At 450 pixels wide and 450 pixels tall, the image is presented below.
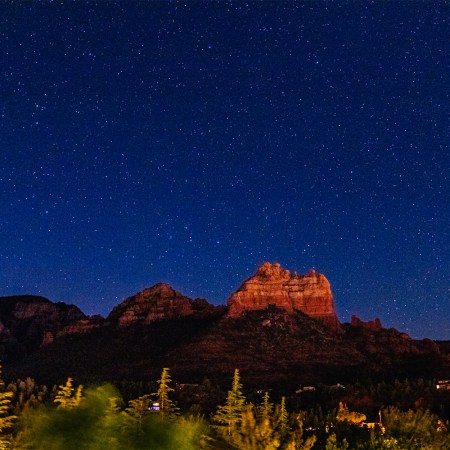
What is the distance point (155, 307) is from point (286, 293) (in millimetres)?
21764

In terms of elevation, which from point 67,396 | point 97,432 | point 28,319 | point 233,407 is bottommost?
point 97,432

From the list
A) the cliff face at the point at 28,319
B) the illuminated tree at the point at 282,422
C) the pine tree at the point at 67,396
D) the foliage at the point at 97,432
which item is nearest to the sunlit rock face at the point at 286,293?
the cliff face at the point at 28,319

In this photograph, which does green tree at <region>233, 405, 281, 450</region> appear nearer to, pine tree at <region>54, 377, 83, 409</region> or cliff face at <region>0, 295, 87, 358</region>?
pine tree at <region>54, 377, 83, 409</region>

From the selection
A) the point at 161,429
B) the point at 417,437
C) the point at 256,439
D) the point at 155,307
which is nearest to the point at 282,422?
the point at 417,437

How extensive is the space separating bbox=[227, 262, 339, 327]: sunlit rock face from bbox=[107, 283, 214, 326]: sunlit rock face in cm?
576

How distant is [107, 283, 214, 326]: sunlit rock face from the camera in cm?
8947

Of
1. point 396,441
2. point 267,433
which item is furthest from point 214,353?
point 267,433

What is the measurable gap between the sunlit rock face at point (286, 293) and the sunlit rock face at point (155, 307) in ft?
18.9

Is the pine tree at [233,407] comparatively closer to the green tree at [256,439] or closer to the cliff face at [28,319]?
the green tree at [256,439]

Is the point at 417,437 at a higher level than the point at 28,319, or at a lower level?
lower

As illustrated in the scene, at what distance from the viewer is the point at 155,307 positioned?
303ft

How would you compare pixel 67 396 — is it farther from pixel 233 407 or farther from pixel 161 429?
pixel 161 429

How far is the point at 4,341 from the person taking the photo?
113312mm

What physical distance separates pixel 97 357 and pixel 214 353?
49.9 ft
